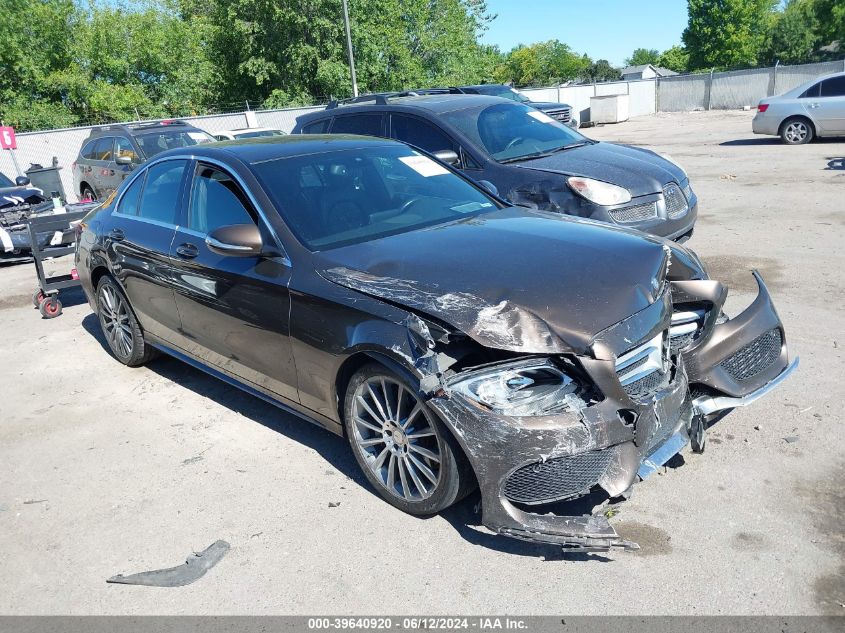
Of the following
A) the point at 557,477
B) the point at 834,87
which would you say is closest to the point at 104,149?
the point at 557,477

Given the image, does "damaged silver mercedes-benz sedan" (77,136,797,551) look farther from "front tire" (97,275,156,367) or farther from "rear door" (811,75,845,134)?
"rear door" (811,75,845,134)

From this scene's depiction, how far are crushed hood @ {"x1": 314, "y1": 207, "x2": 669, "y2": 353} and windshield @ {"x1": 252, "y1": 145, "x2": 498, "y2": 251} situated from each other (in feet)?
0.68

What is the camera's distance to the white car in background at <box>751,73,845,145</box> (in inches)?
636

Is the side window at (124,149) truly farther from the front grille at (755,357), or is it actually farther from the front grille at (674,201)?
the front grille at (755,357)

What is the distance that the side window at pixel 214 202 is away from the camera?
429 cm

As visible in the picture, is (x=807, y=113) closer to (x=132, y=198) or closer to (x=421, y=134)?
(x=421, y=134)

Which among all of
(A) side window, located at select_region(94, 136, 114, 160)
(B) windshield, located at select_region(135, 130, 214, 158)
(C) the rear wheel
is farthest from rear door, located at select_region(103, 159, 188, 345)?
(C) the rear wheel

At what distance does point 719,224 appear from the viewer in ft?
30.8

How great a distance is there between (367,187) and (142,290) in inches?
81.1

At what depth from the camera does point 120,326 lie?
19.6 ft

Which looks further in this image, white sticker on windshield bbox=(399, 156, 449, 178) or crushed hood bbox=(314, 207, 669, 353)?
white sticker on windshield bbox=(399, 156, 449, 178)

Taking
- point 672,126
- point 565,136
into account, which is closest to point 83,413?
point 565,136

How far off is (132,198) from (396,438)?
3.40 m

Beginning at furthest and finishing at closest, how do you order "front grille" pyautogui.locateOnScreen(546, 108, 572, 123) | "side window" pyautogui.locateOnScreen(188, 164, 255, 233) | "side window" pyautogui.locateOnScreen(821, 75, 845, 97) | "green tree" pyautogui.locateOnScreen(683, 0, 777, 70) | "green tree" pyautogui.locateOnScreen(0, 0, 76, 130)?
"green tree" pyautogui.locateOnScreen(683, 0, 777, 70)
"green tree" pyautogui.locateOnScreen(0, 0, 76, 130)
"front grille" pyautogui.locateOnScreen(546, 108, 572, 123)
"side window" pyautogui.locateOnScreen(821, 75, 845, 97)
"side window" pyautogui.locateOnScreen(188, 164, 255, 233)
